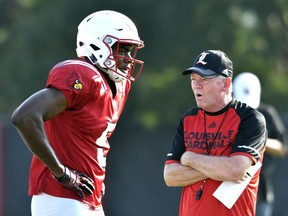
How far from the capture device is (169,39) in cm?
1959

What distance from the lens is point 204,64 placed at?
17.3ft

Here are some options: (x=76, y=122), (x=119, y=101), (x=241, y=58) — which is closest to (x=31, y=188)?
(x=76, y=122)

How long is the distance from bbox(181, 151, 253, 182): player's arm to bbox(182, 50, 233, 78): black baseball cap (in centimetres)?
53

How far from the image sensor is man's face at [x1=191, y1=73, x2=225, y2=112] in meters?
5.25

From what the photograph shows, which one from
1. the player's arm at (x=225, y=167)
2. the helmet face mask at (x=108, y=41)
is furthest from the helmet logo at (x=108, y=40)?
the player's arm at (x=225, y=167)

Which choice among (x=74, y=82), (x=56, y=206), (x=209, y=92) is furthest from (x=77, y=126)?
(x=209, y=92)

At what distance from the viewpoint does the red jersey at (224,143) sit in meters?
5.17

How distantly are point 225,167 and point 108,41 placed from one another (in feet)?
3.85

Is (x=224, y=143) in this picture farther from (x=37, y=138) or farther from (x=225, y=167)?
(x=37, y=138)

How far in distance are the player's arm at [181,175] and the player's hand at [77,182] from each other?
1.72 feet

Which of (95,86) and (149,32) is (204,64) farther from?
(149,32)

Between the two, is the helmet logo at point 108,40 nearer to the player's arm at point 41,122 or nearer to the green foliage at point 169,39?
the player's arm at point 41,122

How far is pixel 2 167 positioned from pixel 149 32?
774 cm

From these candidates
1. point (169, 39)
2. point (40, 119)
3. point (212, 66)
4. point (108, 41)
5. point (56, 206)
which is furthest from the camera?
point (169, 39)
